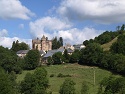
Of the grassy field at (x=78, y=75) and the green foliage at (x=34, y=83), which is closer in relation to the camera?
the green foliage at (x=34, y=83)

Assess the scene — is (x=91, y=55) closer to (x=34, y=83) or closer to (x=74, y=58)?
(x=74, y=58)

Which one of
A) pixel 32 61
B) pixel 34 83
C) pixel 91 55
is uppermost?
pixel 91 55

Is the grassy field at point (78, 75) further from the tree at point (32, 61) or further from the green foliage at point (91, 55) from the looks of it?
the tree at point (32, 61)

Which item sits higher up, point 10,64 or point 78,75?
point 10,64

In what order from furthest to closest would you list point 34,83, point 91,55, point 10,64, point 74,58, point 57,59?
point 57,59 < point 74,58 < point 91,55 < point 10,64 < point 34,83

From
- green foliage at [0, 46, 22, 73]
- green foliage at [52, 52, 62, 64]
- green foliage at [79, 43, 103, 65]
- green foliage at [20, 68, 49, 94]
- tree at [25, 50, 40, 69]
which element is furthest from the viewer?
green foliage at [52, 52, 62, 64]

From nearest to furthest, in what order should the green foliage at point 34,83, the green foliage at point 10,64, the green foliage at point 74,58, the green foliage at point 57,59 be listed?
the green foliage at point 34,83 → the green foliage at point 10,64 → the green foliage at point 74,58 → the green foliage at point 57,59

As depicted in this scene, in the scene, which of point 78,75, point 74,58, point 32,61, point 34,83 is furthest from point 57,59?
point 34,83

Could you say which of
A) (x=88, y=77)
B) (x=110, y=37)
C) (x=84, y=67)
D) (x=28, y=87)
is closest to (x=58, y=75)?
(x=88, y=77)

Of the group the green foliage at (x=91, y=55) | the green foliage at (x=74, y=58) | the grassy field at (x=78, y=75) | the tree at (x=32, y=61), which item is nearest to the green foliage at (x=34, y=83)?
the grassy field at (x=78, y=75)

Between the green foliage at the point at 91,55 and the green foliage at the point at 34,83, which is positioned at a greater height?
the green foliage at the point at 91,55

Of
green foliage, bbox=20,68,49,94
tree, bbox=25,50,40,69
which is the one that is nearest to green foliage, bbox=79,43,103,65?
tree, bbox=25,50,40,69

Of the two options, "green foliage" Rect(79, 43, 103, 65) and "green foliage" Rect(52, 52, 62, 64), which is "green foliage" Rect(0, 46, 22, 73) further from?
"green foliage" Rect(79, 43, 103, 65)

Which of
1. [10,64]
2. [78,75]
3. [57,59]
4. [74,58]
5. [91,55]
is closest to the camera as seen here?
[78,75]
